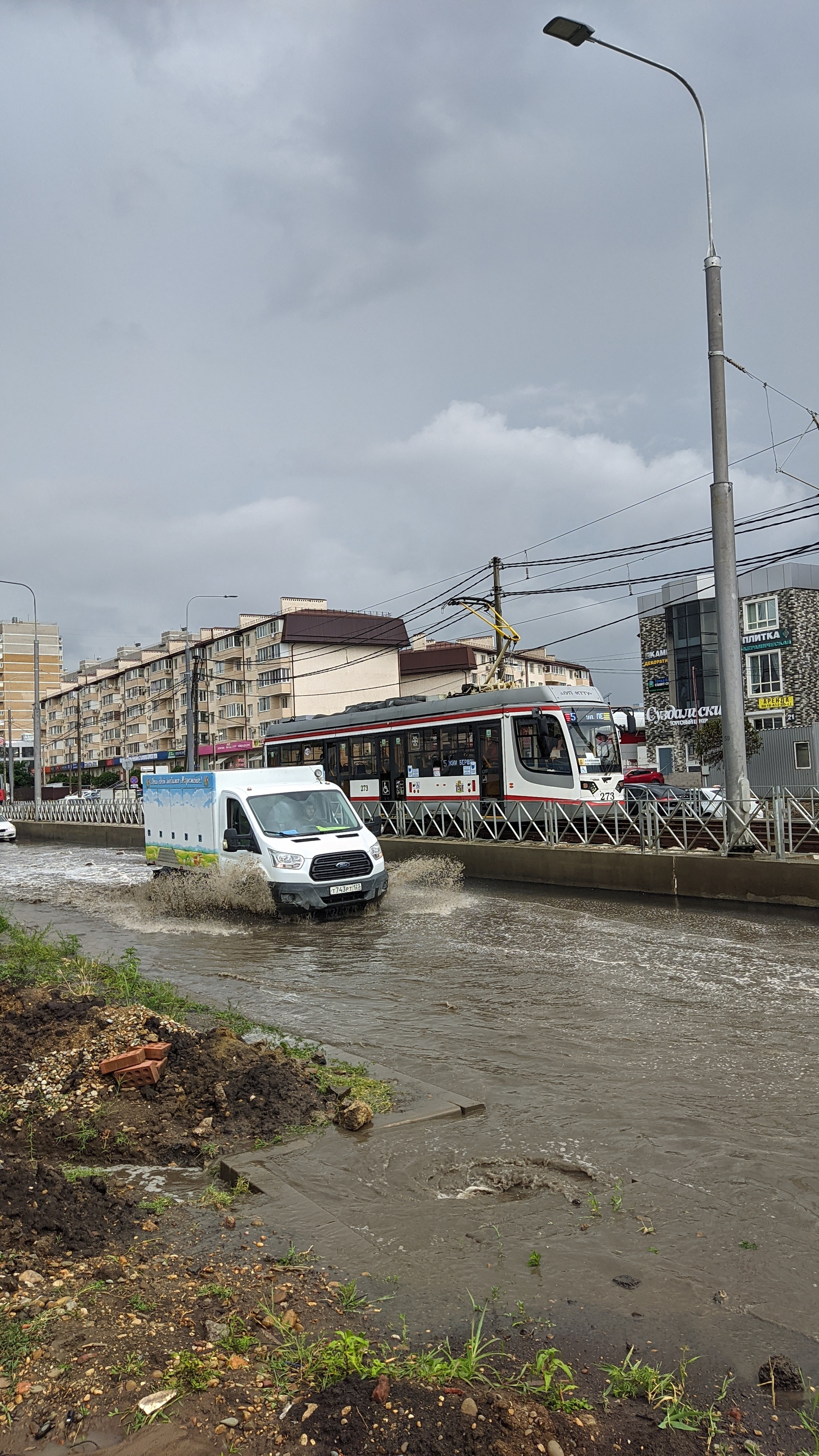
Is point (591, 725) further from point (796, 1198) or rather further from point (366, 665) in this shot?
point (366, 665)

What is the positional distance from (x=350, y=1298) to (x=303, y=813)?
39.5 feet

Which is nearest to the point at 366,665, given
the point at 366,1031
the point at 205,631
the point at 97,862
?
the point at 205,631

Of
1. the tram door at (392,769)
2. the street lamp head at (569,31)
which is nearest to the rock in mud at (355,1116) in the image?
the street lamp head at (569,31)

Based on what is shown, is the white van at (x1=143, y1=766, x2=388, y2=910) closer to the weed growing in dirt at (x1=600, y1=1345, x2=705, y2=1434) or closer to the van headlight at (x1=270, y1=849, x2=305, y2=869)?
the van headlight at (x1=270, y1=849, x2=305, y2=869)

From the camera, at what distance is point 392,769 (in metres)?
25.7

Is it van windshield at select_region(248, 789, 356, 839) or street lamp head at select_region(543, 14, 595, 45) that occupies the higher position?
street lamp head at select_region(543, 14, 595, 45)

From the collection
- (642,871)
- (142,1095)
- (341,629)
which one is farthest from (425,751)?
(341,629)

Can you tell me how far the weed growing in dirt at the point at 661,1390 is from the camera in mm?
2789

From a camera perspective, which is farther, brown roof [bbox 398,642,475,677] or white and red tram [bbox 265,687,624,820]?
brown roof [bbox 398,642,475,677]

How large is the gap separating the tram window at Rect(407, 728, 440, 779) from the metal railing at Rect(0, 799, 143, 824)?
14.7 meters

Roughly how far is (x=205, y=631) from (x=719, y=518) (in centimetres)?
7949

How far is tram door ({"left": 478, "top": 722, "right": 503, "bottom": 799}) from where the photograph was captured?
878 inches

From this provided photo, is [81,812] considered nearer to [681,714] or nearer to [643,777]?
[643,777]

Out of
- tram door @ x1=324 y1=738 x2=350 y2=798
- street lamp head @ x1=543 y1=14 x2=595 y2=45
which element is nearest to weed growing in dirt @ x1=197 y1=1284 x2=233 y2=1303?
street lamp head @ x1=543 y1=14 x2=595 y2=45
